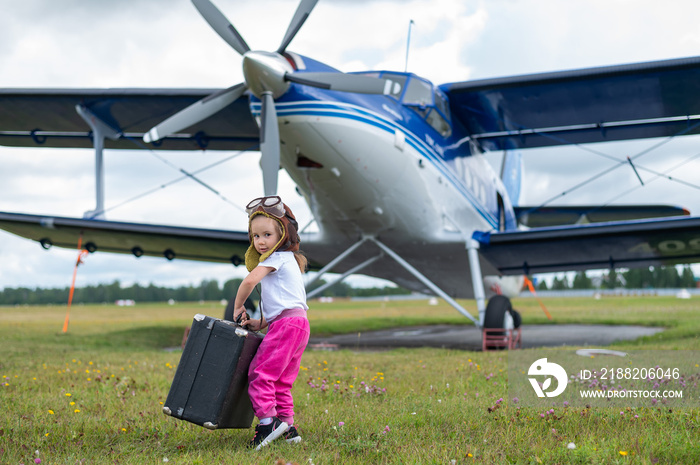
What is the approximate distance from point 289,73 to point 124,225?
16.7 feet

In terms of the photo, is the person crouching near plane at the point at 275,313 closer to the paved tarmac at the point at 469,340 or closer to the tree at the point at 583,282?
the paved tarmac at the point at 469,340

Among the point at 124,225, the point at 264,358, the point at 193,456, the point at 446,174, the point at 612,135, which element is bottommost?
the point at 193,456

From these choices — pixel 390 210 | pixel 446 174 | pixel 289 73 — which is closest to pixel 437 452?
pixel 289 73

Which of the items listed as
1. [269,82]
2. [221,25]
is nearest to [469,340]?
[269,82]

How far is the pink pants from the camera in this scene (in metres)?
2.60

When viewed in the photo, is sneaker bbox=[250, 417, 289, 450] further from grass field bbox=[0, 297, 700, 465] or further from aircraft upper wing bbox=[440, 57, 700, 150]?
aircraft upper wing bbox=[440, 57, 700, 150]

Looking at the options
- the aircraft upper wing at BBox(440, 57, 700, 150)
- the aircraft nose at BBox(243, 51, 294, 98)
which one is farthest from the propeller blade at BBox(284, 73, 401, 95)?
the aircraft upper wing at BBox(440, 57, 700, 150)

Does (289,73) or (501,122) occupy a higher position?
(501,122)

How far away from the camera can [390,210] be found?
8758 mm

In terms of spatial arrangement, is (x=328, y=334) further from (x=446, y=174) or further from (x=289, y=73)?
(x=289, y=73)

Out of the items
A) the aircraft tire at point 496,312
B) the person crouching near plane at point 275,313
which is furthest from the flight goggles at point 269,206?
the aircraft tire at point 496,312

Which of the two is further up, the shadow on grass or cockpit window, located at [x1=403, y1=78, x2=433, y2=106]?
cockpit window, located at [x1=403, y1=78, x2=433, y2=106]

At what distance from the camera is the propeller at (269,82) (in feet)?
22.1

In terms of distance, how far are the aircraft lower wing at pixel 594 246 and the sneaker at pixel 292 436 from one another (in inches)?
287
